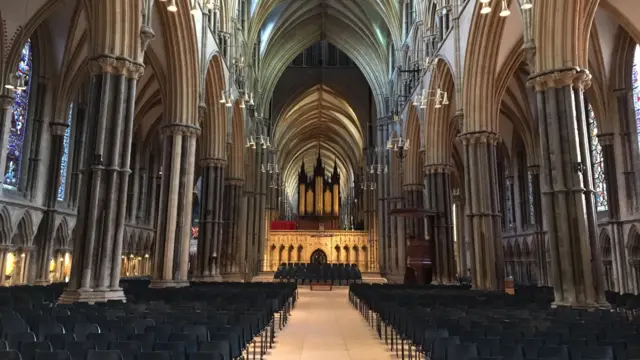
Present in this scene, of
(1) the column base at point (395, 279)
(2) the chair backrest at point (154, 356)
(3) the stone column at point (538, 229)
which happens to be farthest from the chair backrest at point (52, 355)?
(1) the column base at point (395, 279)

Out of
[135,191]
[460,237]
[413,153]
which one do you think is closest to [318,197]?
[460,237]

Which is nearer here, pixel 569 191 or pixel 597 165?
pixel 569 191

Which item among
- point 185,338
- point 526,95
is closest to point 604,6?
point 526,95

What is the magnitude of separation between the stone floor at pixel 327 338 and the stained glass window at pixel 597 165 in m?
14.3

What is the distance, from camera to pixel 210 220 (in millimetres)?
22609

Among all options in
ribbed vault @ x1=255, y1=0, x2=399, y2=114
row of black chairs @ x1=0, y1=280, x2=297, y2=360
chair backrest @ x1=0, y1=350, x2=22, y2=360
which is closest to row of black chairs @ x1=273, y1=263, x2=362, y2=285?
ribbed vault @ x1=255, y1=0, x2=399, y2=114

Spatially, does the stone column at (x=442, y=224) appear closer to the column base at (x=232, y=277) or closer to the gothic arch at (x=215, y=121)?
the gothic arch at (x=215, y=121)

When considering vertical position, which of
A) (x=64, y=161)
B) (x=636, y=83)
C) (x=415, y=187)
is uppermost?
(x=636, y=83)

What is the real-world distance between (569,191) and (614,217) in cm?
1094

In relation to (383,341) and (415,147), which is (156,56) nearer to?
(383,341)

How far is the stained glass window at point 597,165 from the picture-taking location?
21.6 m

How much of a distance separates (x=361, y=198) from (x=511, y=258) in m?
20.8

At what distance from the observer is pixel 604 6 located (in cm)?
1647

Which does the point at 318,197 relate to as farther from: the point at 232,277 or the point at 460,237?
the point at 232,277
